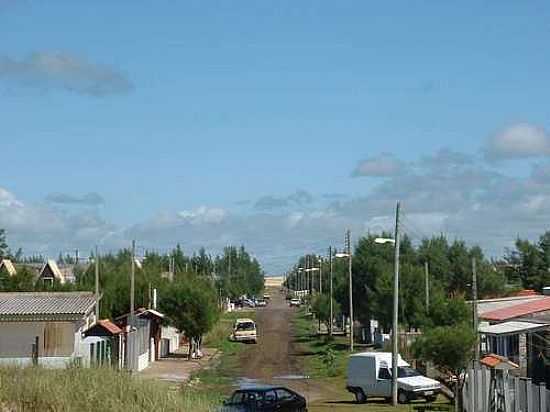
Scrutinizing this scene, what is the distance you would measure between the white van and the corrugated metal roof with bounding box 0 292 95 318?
14244 millimetres

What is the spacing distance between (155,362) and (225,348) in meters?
15.3

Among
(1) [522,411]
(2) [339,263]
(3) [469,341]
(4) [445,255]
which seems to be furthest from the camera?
(2) [339,263]


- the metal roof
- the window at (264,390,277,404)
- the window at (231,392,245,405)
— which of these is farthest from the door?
the window at (231,392,245,405)

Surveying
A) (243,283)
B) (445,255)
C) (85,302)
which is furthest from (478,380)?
(243,283)

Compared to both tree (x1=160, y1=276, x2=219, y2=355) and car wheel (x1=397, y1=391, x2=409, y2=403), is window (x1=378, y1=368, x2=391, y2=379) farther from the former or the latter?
tree (x1=160, y1=276, x2=219, y2=355)

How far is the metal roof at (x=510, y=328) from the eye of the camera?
1859 inches

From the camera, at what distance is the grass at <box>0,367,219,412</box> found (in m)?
22.0

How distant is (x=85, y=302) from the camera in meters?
55.2

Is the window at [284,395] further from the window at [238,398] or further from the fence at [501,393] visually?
the fence at [501,393]

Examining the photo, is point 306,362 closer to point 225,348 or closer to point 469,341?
point 225,348

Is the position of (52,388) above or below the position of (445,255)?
below

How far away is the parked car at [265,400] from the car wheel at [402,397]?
35.6 ft

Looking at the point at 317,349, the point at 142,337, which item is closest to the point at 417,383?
the point at 142,337

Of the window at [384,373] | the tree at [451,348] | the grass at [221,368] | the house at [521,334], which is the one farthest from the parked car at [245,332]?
the tree at [451,348]
